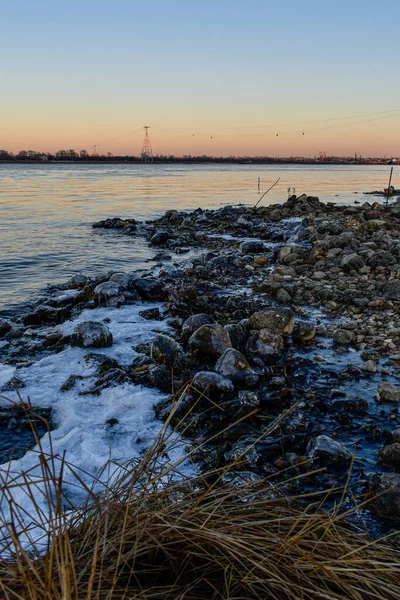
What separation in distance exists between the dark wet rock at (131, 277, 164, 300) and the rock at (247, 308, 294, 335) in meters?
2.98

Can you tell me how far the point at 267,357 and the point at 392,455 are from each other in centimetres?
220

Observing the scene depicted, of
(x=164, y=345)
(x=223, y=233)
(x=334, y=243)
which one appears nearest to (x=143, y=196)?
(x=223, y=233)

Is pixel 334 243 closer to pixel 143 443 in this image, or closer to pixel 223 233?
pixel 223 233

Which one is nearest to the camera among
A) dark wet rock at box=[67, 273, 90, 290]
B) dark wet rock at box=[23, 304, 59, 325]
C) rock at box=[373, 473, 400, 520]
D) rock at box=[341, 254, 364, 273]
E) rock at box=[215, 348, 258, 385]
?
rock at box=[373, 473, 400, 520]

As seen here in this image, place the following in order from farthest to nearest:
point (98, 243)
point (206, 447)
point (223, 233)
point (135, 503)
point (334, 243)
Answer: point (223, 233), point (98, 243), point (334, 243), point (206, 447), point (135, 503)

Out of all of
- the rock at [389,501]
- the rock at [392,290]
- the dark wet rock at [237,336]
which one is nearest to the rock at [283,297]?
the rock at [392,290]

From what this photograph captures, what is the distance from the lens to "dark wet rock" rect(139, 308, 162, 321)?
7.48m

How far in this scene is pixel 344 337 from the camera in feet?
19.4

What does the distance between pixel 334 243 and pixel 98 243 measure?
8.81 meters

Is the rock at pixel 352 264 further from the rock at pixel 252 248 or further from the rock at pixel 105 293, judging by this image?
the rock at pixel 105 293

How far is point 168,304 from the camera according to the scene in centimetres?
803

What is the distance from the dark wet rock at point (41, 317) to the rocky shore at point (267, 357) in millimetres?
24

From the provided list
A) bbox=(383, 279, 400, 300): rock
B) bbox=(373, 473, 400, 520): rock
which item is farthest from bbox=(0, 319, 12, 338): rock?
bbox=(383, 279, 400, 300): rock

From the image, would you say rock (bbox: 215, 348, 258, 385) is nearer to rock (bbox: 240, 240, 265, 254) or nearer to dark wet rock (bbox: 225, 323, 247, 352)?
dark wet rock (bbox: 225, 323, 247, 352)
